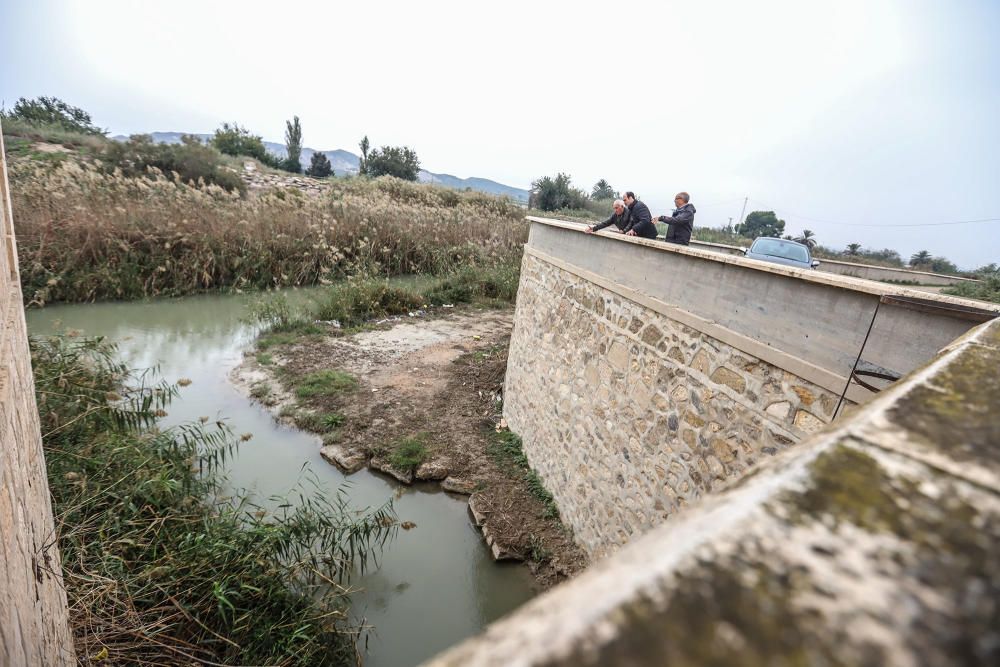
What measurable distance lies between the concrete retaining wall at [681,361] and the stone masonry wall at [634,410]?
0.01 metres

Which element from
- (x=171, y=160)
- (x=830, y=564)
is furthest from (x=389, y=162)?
(x=830, y=564)

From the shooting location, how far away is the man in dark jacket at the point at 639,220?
678 centimetres

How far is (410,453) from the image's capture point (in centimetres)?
632

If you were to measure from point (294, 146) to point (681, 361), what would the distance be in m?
43.1

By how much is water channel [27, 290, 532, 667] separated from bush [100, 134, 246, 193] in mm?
12209

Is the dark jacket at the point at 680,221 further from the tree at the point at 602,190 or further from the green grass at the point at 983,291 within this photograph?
the tree at the point at 602,190

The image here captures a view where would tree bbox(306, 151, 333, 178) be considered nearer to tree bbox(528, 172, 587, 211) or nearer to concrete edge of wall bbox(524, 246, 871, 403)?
tree bbox(528, 172, 587, 211)

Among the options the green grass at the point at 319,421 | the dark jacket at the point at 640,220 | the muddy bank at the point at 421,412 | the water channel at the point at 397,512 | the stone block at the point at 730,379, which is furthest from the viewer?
the green grass at the point at 319,421

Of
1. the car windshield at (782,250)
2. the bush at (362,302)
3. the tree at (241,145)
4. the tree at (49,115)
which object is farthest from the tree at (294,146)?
the car windshield at (782,250)

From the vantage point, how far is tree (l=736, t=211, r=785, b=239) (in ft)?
160

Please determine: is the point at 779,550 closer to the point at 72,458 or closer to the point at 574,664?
the point at 574,664

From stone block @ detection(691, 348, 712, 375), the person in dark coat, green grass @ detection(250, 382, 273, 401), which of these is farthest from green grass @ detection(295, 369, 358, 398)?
stone block @ detection(691, 348, 712, 375)

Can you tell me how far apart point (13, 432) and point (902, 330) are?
3727mm

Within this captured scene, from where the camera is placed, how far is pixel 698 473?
11.1ft
